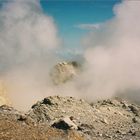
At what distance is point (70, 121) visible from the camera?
129ft

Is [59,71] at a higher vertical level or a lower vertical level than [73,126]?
higher

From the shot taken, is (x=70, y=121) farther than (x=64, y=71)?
No

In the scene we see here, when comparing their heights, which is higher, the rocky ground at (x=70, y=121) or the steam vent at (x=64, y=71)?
the steam vent at (x=64, y=71)

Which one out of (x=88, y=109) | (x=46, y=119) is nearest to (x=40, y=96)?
(x=88, y=109)

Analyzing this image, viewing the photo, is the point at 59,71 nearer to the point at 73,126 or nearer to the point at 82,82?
the point at 82,82

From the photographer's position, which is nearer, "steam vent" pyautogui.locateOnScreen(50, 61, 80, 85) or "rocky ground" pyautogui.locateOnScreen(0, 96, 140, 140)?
"rocky ground" pyautogui.locateOnScreen(0, 96, 140, 140)

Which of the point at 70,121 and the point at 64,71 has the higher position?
the point at 64,71

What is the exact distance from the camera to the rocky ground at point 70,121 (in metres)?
33.9

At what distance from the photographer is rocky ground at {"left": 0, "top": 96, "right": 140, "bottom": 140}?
33.9 meters

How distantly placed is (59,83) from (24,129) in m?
80.5

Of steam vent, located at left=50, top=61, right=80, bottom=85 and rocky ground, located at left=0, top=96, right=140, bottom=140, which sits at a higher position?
steam vent, located at left=50, top=61, right=80, bottom=85

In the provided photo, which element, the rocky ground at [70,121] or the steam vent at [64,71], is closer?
the rocky ground at [70,121]

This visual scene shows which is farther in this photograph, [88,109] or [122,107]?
[122,107]

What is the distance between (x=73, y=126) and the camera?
126 feet
